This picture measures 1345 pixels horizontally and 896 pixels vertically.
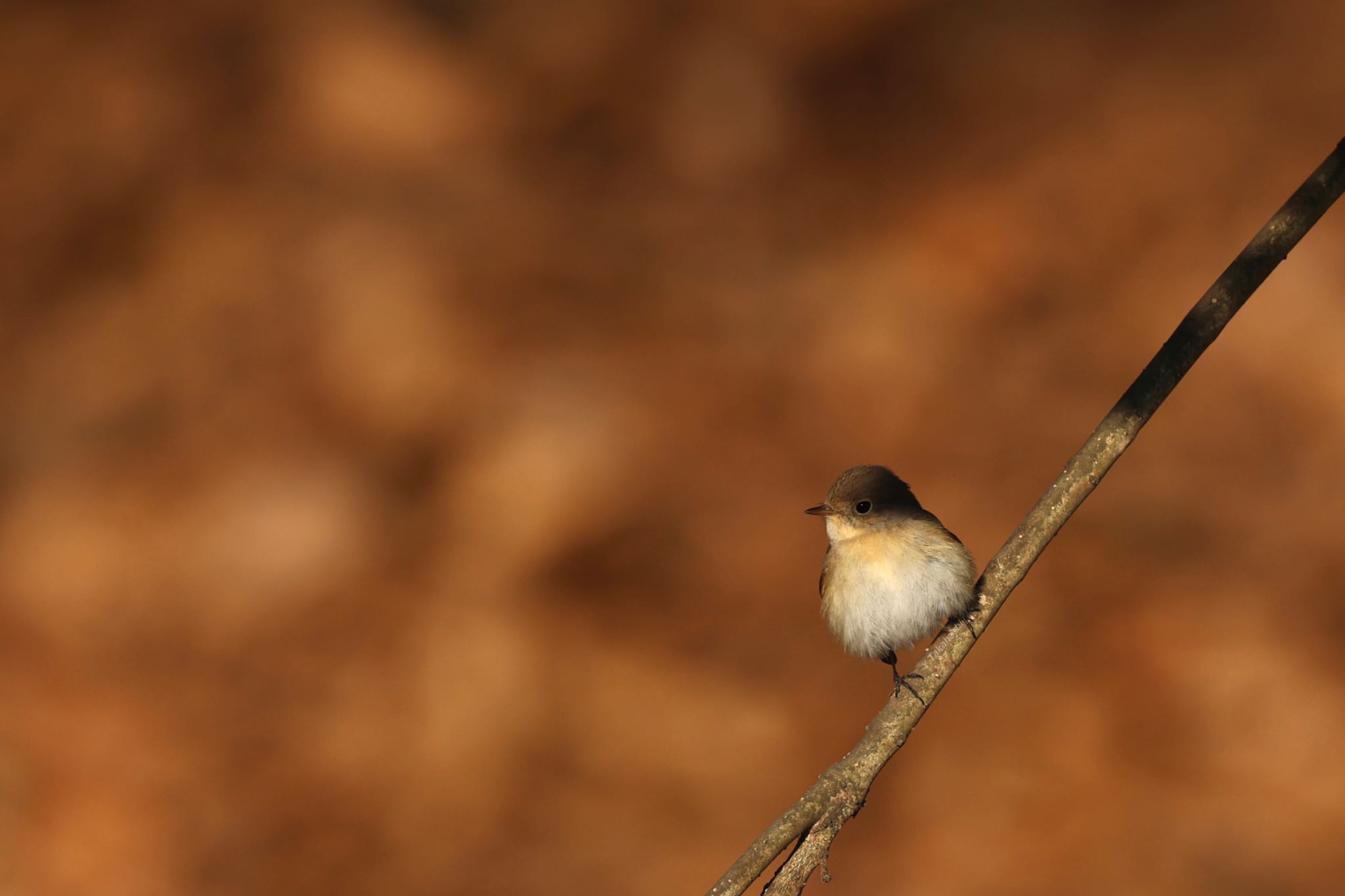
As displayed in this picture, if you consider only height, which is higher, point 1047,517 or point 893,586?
point 893,586

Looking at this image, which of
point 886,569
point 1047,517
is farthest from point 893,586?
point 1047,517

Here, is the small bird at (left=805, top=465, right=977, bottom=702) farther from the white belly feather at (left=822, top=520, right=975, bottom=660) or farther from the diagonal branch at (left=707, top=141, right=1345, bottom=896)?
the diagonal branch at (left=707, top=141, right=1345, bottom=896)

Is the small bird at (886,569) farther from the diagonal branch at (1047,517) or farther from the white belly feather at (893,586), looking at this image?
the diagonal branch at (1047,517)

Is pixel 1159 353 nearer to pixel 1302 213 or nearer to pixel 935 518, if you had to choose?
pixel 1302 213

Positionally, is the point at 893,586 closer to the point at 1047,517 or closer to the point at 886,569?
the point at 886,569

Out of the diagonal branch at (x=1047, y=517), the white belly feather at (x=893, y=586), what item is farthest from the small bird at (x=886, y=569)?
the diagonal branch at (x=1047, y=517)
